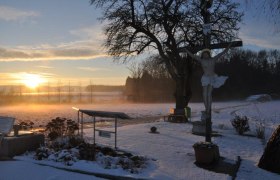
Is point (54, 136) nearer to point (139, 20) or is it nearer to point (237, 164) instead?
point (237, 164)

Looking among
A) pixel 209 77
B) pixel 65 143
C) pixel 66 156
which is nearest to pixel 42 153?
pixel 66 156

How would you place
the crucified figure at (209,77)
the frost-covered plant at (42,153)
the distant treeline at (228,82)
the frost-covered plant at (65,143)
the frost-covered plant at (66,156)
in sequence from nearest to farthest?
1. the frost-covered plant at (66,156)
2. the frost-covered plant at (42,153)
3. the crucified figure at (209,77)
4. the frost-covered plant at (65,143)
5. the distant treeline at (228,82)

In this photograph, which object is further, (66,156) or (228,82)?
(228,82)

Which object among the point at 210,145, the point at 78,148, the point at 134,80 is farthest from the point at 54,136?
the point at 134,80

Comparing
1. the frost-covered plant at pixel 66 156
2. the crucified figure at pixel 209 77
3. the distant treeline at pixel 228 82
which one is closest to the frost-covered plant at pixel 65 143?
the frost-covered plant at pixel 66 156

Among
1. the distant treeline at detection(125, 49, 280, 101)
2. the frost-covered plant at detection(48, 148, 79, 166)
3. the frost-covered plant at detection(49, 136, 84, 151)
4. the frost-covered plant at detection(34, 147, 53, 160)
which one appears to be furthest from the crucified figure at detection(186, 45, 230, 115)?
the distant treeline at detection(125, 49, 280, 101)

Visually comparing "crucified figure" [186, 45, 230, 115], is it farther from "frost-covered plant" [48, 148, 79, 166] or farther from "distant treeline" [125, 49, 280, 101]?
"distant treeline" [125, 49, 280, 101]

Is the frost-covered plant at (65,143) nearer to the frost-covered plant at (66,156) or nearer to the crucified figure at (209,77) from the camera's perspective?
the frost-covered plant at (66,156)

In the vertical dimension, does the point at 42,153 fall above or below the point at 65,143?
below

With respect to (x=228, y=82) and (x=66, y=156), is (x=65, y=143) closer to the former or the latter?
(x=66, y=156)

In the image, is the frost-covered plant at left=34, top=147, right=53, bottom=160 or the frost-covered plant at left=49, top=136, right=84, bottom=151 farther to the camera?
the frost-covered plant at left=49, top=136, right=84, bottom=151

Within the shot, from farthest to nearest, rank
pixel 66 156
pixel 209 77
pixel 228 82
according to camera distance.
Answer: pixel 228 82, pixel 209 77, pixel 66 156

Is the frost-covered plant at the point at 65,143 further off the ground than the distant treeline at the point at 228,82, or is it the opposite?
the distant treeline at the point at 228,82

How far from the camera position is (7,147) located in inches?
432
